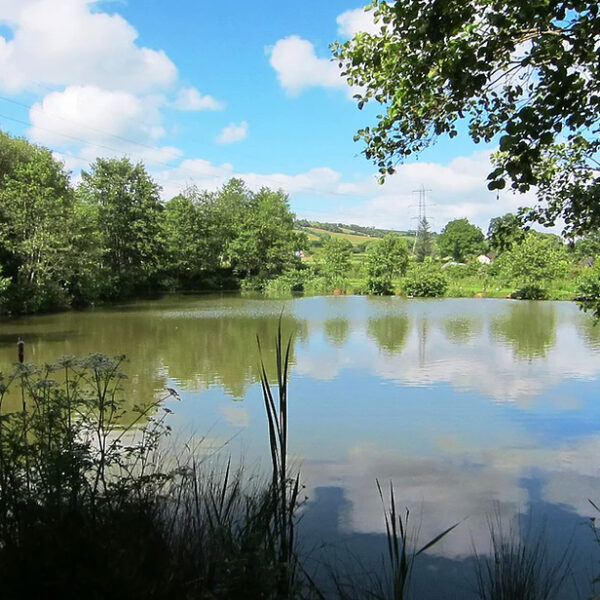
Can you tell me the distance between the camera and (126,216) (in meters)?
33.4

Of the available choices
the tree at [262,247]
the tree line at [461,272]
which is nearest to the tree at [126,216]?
the tree at [262,247]

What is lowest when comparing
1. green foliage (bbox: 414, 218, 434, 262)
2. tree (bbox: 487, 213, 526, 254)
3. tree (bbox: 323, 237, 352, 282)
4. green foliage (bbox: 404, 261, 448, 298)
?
green foliage (bbox: 404, 261, 448, 298)

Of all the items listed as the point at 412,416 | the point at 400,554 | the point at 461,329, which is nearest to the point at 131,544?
the point at 400,554

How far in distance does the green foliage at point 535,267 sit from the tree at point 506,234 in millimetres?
28740

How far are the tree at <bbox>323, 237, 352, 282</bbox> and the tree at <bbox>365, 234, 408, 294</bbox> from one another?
4282 mm

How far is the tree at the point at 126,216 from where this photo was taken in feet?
108

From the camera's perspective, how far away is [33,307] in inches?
773

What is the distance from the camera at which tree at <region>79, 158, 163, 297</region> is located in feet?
108

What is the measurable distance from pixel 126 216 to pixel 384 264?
1669 centimetres

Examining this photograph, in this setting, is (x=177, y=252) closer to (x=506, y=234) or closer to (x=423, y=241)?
(x=506, y=234)

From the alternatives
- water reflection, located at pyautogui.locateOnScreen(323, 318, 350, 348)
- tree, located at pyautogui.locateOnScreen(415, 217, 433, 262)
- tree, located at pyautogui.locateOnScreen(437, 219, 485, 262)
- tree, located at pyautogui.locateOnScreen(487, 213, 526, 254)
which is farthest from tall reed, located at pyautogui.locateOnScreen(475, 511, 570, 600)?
tree, located at pyautogui.locateOnScreen(437, 219, 485, 262)

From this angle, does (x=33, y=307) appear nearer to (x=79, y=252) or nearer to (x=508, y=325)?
(x=79, y=252)

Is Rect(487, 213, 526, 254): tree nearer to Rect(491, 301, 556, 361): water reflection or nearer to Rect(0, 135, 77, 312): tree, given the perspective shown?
Rect(491, 301, 556, 361): water reflection

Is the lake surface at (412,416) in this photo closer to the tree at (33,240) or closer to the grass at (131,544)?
the grass at (131,544)
